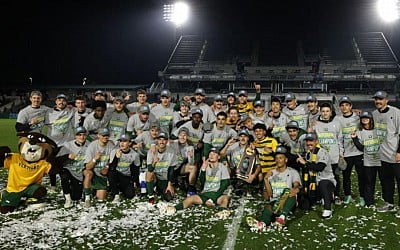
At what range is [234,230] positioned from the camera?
216 inches

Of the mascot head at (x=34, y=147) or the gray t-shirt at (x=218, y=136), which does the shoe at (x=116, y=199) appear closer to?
the mascot head at (x=34, y=147)

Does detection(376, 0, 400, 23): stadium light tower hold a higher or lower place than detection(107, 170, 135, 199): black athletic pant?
higher

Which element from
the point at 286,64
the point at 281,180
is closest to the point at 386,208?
the point at 281,180

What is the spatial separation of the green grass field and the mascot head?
2.93 ft

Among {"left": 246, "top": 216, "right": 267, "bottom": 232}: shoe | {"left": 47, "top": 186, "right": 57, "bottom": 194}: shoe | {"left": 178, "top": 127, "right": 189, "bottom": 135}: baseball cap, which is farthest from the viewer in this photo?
{"left": 47, "top": 186, "right": 57, "bottom": 194}: shoe

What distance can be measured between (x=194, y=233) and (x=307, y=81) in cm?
2881

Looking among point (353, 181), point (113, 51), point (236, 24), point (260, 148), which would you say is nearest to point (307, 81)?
point (236, 24)

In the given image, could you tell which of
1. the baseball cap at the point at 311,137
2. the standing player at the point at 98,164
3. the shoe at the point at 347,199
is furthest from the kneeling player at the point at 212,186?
the shoe at the point at 347,199

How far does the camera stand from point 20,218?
605 centimetres

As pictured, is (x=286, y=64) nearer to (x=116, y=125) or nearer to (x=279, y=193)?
(x=116, y=125)

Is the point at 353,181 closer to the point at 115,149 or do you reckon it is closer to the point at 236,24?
the point at 115,149

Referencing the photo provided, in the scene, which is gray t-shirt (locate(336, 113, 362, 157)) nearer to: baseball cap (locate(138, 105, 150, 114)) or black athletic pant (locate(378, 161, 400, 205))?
black athletic pant (locate(378, 161, 400, 205))

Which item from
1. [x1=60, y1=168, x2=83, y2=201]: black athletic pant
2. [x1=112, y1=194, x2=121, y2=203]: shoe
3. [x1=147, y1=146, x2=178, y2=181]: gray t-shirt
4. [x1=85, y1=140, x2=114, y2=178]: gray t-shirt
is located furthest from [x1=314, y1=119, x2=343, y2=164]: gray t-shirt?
[x1=60, y1=168, x2=83, y2=201]: black athletic pant

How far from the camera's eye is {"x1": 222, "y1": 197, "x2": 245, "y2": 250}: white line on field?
492 cm
